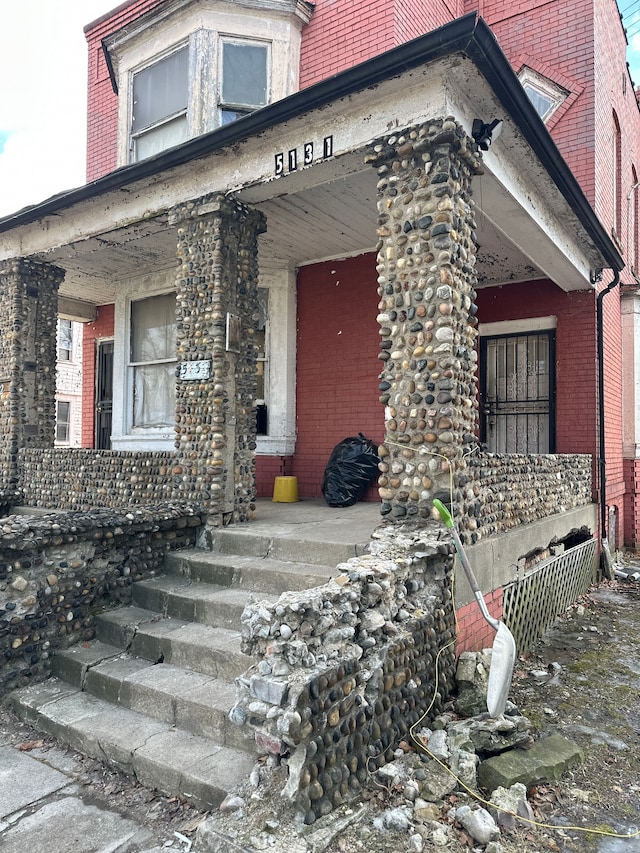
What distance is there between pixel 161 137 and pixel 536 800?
332 inches

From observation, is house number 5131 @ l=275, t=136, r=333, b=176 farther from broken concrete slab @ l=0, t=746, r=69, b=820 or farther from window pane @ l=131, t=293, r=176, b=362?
broken concrete slab @ l=0, t=746, r=69, b=820

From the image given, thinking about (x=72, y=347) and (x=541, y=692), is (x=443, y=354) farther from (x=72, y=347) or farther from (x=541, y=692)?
(x=72, y=347)

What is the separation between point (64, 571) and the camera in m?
4.61

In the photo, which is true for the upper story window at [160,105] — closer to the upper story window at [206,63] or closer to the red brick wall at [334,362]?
the upper story window at [206,63]

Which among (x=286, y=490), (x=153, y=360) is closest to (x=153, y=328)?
(x=153, y=360)

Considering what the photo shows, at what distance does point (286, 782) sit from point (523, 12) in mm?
11313

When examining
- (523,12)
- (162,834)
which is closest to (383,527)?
(162,834)

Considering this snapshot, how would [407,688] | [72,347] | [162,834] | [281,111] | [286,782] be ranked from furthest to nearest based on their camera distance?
[72,347] < [281,111] < [407,688] < [162,834] < [286,782]

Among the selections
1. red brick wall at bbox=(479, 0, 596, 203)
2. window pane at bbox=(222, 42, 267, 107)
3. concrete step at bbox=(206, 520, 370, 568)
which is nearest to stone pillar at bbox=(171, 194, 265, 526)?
concrete step at bbox=(206, 520, 370, 568)

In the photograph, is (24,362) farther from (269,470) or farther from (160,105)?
(160,105)

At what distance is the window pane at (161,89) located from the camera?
25.8ft

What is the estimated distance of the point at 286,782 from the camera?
8.68ft

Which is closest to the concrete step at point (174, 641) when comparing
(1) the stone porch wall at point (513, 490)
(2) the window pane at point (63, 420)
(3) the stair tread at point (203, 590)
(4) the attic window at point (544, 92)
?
(3) the stair tread at point (203, 590)

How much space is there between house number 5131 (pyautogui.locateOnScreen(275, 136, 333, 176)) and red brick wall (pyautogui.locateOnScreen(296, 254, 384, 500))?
284cm
